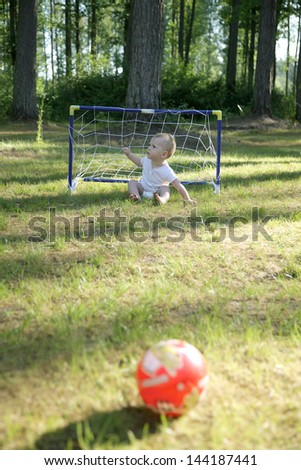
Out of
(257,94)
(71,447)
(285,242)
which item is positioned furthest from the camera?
(257,94)

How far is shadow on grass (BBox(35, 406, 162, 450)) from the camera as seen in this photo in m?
2.05

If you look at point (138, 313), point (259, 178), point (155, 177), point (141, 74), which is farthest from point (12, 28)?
point (138, 313)

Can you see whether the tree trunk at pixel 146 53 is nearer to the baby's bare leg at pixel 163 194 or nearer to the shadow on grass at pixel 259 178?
the shadow on grass at pixel 259 178

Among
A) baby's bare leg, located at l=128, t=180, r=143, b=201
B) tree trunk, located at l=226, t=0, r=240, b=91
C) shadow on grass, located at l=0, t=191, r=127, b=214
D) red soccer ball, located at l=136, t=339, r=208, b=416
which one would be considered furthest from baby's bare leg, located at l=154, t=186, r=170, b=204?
tree trunk, located at l=226, t=0, r=240, b=91

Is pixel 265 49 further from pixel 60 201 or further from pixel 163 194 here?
pixel 60 201

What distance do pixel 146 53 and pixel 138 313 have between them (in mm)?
8997

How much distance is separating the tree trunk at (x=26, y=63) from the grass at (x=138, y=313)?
29.5ft

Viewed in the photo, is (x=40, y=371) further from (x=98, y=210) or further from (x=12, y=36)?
(x=12, y=36)

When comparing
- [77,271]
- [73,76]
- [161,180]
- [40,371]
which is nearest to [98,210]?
[161,180]

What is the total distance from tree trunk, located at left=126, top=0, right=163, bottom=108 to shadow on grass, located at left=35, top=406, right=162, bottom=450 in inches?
385

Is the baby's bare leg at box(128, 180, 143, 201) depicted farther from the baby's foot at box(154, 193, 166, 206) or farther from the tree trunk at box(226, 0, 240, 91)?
the tree trunk at box(226, 0, 240, 91)

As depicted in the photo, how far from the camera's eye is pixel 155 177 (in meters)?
6.47

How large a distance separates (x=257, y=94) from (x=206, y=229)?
44.8 feet

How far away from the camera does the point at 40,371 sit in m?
2.53
